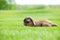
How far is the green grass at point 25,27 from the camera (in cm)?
162

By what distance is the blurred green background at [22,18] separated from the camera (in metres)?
1.62

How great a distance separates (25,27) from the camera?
167cm

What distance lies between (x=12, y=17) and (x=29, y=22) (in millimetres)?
187

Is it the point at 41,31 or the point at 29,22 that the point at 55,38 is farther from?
the point at 29,22

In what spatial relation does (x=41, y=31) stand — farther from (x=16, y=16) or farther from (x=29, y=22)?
Answer: (x=16, y=16)

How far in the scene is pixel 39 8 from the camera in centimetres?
172

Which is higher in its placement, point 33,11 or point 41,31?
point 33,11

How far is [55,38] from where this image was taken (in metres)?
1.62

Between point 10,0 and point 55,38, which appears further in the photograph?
point 10,0

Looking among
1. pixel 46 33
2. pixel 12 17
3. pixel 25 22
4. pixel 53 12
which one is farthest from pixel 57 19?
pixel 12 17

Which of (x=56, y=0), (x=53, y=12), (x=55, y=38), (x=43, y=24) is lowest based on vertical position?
(x=55, y=38)

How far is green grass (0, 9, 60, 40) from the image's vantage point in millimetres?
1619

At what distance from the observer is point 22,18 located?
169 cm

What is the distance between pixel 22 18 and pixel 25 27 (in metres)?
0.10
